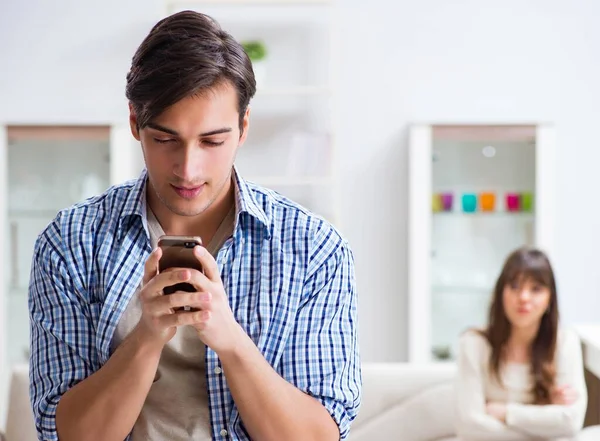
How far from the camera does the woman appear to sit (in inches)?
105

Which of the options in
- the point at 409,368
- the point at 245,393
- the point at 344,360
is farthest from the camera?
the point at 409,368

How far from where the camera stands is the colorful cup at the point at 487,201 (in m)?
4.34

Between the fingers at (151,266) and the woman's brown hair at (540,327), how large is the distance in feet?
6.08

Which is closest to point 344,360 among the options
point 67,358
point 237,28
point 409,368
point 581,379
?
point 67,358

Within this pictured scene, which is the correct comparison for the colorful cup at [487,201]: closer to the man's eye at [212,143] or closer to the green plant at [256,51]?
the green plant at [256,51]

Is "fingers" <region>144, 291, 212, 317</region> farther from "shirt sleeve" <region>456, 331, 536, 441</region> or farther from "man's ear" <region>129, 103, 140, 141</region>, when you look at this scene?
"shirt sleeve" <region>456, 331, 536, 441</region>

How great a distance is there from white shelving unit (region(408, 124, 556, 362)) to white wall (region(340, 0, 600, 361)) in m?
0.24

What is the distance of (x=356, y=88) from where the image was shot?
4441 millimetres

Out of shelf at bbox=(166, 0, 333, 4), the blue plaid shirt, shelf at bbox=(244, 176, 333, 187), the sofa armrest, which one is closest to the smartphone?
the blue plaid shirt

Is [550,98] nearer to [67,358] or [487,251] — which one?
[487,251]

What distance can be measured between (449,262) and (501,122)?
0.74 metres

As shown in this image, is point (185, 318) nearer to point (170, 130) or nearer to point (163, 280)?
point (163, 280)

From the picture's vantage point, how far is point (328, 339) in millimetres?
1323

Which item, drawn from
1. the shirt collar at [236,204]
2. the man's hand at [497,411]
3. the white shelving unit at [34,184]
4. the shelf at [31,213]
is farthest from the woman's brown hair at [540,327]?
the shelf at [31,213]
